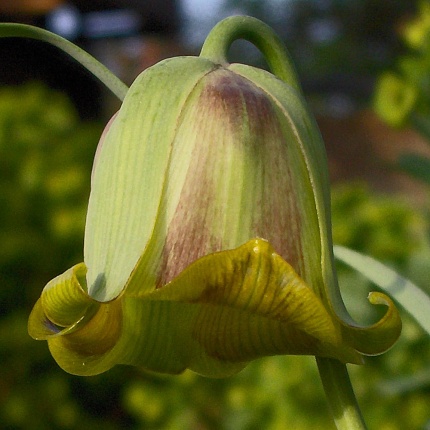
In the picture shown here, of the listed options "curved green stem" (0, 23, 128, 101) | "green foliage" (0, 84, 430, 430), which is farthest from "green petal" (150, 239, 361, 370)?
"green foliage" (0, 84, 430, 430)

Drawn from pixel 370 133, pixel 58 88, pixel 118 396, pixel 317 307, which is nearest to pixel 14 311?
pixel 118 396

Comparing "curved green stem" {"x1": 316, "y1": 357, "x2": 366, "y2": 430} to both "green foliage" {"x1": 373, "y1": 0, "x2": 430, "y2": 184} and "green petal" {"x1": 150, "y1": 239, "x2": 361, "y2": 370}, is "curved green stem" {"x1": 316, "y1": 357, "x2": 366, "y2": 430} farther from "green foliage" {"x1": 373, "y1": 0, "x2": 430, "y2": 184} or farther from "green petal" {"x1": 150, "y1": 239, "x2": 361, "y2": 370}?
"green foliage" {"x1": 373, "y1": 0, "x2": 430, "y2": 184}

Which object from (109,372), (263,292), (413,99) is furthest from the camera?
(109,372)

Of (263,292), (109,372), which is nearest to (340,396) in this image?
(263,292)

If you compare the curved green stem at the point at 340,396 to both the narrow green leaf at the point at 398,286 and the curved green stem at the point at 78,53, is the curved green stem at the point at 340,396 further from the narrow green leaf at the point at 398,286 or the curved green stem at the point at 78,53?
the curved green stem at the point at 78,53

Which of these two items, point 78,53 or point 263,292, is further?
point 78,53

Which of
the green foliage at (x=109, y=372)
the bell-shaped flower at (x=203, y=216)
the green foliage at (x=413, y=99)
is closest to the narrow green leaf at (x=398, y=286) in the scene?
the bell-shaped flower at (x=203, y=216)

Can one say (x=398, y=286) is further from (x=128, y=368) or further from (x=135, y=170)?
(x=128, y=368)
